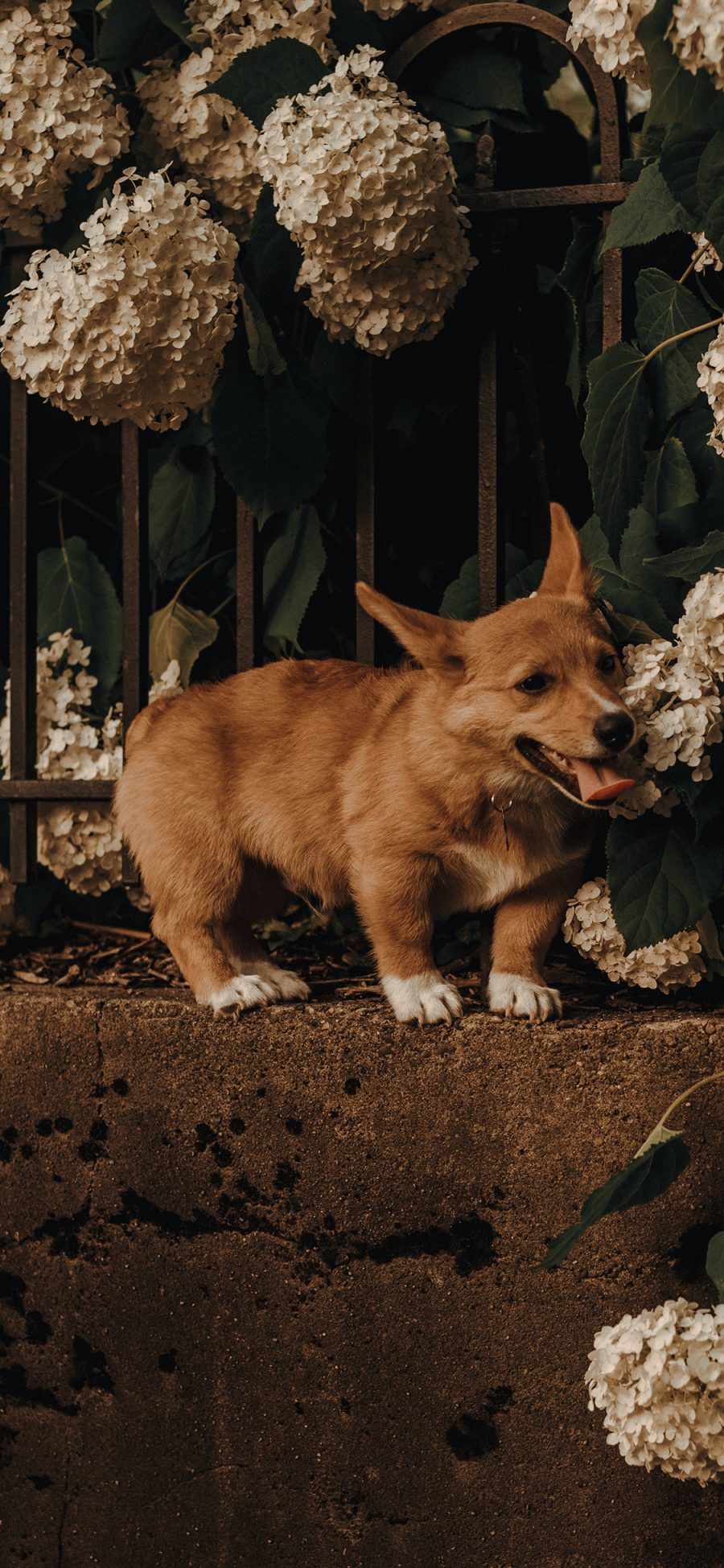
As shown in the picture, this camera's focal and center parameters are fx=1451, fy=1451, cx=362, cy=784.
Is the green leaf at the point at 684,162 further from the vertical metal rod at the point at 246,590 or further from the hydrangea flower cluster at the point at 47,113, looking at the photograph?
the hydrangea flower cluster at the point at 47,113

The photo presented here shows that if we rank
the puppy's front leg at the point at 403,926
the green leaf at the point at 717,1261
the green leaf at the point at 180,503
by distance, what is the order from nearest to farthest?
the green leaf at the point at 717,1261 → the puppy's front leg at the point at 403,926 → the green leaf at the point at 180,503

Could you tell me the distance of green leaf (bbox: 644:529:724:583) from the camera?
101 inches

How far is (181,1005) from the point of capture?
2875mm

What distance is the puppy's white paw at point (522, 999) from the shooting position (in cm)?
269

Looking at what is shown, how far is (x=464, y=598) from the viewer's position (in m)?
3.04

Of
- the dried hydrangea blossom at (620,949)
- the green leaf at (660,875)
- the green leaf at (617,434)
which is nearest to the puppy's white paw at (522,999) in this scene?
the dried hydrangea blossom at (620,949)

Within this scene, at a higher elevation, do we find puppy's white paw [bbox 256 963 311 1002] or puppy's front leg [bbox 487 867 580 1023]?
puppy's front leg [bbox 487 867 580 1023]

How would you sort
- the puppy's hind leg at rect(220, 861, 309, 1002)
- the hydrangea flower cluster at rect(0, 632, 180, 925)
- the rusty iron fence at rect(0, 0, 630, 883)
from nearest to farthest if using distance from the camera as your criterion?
the rusty iron fence at rect(0, 0, 630, 883) → the puppy's hind leg at rect(220, 861, 309, 1002) → the hydrangea flower cluster at rect(0, 632, 180, 925)

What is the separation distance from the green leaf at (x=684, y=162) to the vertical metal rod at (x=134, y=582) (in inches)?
50.3

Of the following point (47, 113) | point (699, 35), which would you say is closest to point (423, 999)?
point (699, 35)

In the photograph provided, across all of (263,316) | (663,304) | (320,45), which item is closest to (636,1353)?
(663,304)

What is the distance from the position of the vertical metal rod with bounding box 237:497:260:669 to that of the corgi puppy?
10cm

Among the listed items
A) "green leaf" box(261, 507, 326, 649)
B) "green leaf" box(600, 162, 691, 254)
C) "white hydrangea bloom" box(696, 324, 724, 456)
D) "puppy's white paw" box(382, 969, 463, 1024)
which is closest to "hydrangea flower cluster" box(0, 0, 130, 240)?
"green leaf" box(261, 507, 326, 649)

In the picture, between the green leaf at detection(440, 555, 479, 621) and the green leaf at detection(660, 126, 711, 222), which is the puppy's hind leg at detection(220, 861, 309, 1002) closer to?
the green leaf at detection(440, 555, 479, 621)
